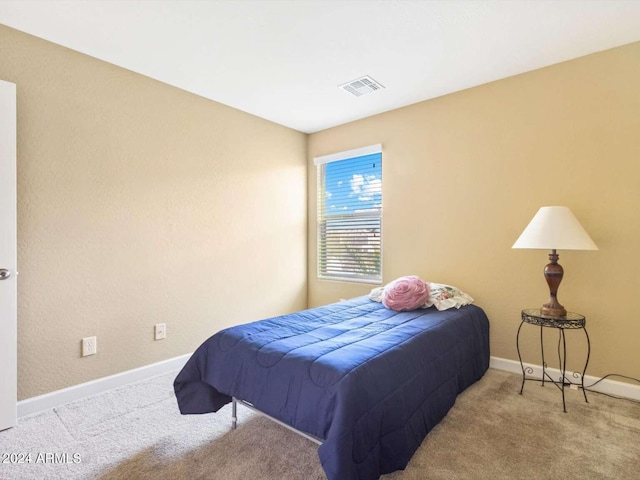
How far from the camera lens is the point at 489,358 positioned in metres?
2.82

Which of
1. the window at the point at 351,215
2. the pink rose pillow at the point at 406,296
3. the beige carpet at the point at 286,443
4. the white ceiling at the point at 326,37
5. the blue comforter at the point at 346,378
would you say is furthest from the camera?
the window at the point at 351,215

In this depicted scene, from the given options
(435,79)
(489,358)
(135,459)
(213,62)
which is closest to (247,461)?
(135,459)

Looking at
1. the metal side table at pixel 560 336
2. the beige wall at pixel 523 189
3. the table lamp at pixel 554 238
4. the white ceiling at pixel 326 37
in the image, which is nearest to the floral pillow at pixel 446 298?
the beige wall at pixel 523 189

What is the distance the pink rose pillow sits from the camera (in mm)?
2582

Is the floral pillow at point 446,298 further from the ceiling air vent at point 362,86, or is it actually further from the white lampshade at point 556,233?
the ceiling air vent at point 362,86

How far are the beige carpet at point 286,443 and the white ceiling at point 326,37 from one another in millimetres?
2403

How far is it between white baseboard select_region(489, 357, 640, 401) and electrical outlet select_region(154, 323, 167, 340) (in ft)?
9.09

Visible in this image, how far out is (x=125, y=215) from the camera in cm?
260

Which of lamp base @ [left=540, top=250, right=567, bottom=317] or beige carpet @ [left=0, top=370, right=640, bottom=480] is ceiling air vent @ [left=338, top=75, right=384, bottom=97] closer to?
lamp base @ [left=540, top=250, right=567, bottom=317]

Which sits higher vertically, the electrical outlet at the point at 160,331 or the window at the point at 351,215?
the window at the point at 351,215

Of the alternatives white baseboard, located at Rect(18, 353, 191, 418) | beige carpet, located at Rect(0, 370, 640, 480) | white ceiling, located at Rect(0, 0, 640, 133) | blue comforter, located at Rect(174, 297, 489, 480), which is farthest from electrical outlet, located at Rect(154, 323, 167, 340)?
white ceiling, located at Rect(0, 0, 640, 133)

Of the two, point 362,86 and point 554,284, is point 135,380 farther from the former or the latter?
point 554,284

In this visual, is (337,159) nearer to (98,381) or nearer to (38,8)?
(38,8)

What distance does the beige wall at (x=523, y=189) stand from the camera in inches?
91.5
